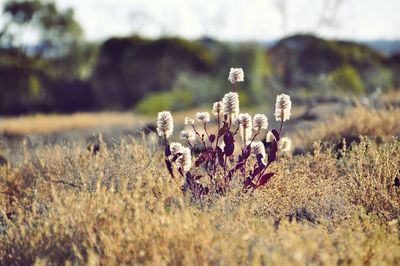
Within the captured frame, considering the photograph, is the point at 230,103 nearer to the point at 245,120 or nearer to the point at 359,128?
the point at 245,120

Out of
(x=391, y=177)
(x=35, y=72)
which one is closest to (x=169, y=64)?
(x=35, y=72)

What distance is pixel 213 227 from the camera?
12.3ft

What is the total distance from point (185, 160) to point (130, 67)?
25.8m

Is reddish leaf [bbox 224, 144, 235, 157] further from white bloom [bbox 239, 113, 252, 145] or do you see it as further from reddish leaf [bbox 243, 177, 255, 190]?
reddish leaf [bbox 243, 177, 255, 190]

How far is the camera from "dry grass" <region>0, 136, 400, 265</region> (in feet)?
11.7

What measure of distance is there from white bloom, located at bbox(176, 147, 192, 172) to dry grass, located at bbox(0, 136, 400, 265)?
145 millimetres

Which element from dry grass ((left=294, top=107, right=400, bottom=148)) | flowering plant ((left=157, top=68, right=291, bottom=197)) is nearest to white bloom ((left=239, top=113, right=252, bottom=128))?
flowering plant ((left=157, top=68, right=291, bottom=197))

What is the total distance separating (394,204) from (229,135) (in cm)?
135

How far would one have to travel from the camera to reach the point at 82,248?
4.11 metres

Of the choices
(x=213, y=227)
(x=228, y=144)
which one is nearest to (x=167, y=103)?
(x=228, y=144)

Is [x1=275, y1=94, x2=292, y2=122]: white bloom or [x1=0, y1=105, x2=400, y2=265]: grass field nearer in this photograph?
[x1=0, y1=105, x2=400, y2=265]: grass field

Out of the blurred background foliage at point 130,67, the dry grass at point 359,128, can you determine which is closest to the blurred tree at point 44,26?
the blurred background foliage at point 130,67

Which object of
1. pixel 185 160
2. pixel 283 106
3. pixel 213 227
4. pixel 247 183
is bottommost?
pixel 247 183

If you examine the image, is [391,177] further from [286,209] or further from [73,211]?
[73,211]
